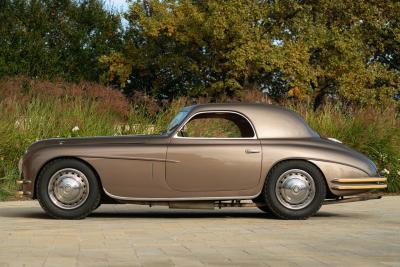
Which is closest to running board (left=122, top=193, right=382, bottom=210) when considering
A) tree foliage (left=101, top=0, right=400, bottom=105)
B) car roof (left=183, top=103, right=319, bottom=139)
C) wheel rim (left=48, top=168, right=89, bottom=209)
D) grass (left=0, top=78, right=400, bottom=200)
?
wheel rim (left=48, top=168, right=89, bottom=209)

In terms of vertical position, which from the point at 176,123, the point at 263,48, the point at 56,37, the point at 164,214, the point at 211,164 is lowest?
the point at 164,214

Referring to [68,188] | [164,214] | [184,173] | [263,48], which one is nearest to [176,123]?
[184,173]

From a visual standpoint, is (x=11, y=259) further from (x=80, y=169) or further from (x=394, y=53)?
(x=394, y=53)

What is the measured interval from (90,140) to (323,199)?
2.95 meters

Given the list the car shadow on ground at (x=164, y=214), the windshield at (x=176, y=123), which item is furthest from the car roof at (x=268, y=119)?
the car shadow on ground at (x=164, y=214)

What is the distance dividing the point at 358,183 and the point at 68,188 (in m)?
3.56

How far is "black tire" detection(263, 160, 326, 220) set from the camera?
11.5 meters

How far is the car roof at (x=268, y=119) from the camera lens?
39.0ft

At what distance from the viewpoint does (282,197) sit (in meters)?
11.5

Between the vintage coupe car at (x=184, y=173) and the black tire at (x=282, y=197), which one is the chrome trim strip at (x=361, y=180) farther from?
the black tire at (x=282, y=197)

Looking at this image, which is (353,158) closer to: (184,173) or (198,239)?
(184,173)

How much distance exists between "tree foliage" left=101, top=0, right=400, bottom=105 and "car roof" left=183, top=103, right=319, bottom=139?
35446 mm

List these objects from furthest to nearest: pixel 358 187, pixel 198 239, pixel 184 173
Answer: pixel 358 187, pixel 184 173, pixel 198 239

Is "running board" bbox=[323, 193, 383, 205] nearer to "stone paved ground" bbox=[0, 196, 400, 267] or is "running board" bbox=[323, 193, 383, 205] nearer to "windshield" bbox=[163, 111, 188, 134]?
"stone paved ground" bbox=[0, 196, 400, 267]
